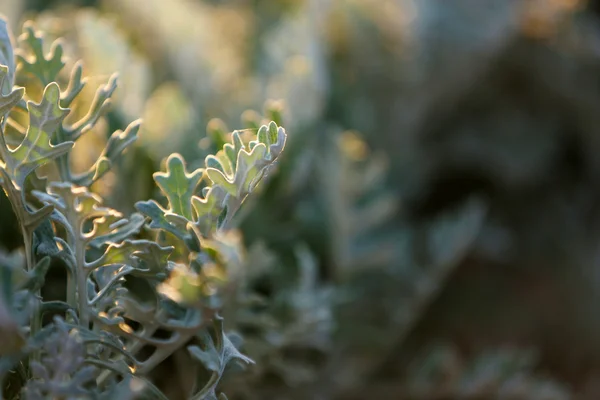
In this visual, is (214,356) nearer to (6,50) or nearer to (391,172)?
(6,50)

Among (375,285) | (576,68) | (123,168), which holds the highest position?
(576,68)

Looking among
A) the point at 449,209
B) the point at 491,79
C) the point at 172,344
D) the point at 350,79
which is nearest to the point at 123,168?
the point at 172,344

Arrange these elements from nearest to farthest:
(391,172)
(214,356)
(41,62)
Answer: (214,356) < (41,62) < (391,172)

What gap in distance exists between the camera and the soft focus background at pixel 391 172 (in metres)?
0.90

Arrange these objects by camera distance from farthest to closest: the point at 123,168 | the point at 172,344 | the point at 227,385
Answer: the point at 123,168, the point at 227,385, the point at 172,344

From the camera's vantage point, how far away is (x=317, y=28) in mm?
1171

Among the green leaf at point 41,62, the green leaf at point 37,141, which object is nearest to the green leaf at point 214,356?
the green leaf at point 37,141

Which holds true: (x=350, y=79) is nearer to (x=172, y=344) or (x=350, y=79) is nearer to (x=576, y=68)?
(x=576, y=68)

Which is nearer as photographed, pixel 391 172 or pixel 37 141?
pixel 37 141

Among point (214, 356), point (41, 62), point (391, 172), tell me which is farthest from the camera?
point (391, 172)

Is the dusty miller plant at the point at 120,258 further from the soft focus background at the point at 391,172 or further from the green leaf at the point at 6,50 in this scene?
the soft focus background at the point at 391,172

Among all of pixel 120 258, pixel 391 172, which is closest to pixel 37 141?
pixel 120 258

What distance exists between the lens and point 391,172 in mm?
1297

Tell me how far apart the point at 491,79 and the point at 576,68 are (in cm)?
17
